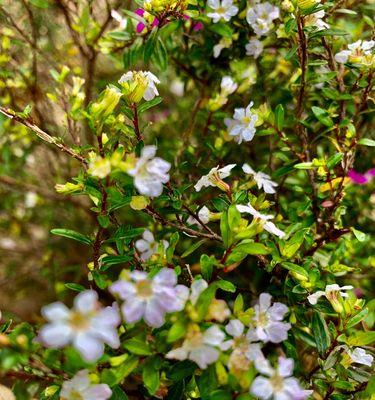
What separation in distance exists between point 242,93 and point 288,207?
45 cm

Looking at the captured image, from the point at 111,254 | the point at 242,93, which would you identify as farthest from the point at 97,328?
the point at 242,93

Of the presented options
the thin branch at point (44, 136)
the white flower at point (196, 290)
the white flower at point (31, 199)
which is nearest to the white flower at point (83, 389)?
the white flower at point (196, 290)

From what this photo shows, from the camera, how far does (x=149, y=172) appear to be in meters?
0.87

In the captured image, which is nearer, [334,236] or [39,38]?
[334,236]

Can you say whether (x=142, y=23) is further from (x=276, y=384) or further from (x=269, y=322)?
(x=276, y=384)

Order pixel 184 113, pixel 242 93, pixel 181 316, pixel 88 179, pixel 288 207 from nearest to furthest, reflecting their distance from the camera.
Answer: pixel 181 316 → pixel 88 179 → pixel 288 207 → pixel 242 93 → pixel 184 113

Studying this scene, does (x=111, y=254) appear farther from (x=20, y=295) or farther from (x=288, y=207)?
(x=20, y=295)

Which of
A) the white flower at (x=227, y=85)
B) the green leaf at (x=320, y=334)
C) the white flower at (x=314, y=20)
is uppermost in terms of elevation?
the white flower at (x=314, y=20)

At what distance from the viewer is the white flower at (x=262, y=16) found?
138 cm

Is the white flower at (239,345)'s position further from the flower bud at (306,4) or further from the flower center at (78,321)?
the flower bud at (306,4)

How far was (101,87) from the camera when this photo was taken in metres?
2.01

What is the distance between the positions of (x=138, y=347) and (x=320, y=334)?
495mm

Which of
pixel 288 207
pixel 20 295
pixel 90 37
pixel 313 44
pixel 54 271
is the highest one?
pixel 313 44

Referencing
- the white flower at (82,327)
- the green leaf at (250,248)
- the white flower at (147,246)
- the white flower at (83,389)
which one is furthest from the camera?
the white flower at (147,246)
